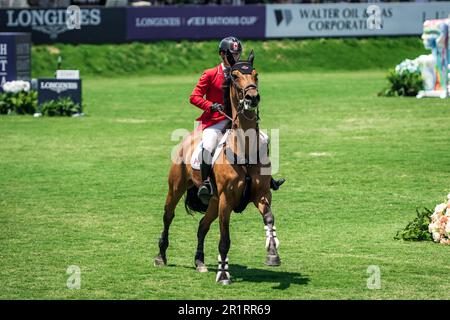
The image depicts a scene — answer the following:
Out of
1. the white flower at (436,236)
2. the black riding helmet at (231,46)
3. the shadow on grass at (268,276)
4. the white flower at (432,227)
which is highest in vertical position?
the black riding helmet at (231,46)

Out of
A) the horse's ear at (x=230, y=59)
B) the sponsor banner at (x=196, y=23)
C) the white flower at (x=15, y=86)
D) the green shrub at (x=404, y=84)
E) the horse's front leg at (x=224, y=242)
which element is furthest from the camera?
the sponsor banner at (x=196, y=23)

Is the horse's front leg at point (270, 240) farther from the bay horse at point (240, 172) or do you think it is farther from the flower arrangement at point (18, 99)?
the flower arrangement at point (18, 99)

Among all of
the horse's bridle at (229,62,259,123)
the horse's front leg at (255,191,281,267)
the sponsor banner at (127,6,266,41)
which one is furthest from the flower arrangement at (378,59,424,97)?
the horse's front leg at (255,191,281,267)

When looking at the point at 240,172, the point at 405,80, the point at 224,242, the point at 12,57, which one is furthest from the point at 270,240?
the point at 405,80

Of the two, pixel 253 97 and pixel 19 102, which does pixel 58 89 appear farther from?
pixel 253 97

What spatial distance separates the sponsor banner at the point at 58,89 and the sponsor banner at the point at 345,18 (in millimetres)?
17474

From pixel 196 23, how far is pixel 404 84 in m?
14.9

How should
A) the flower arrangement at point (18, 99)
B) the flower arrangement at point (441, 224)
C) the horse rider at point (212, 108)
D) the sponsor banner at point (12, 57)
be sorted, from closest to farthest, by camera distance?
the horse rider at point (212, 108)
the flower arrangement at point (441, 224)
the flower arrangement at point (18, 99)
the sponsor banner at point (12, 57)

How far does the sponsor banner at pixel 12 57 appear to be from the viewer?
3566cm

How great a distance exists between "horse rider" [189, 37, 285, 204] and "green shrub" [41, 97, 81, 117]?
21.0 m

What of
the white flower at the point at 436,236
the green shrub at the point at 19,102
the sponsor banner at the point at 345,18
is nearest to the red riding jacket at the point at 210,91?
the white flower at the point at 436,236

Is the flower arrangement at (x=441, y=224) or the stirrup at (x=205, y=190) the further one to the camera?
the flower arrangement at (x=441, y=224)

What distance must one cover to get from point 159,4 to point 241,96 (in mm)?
40696
